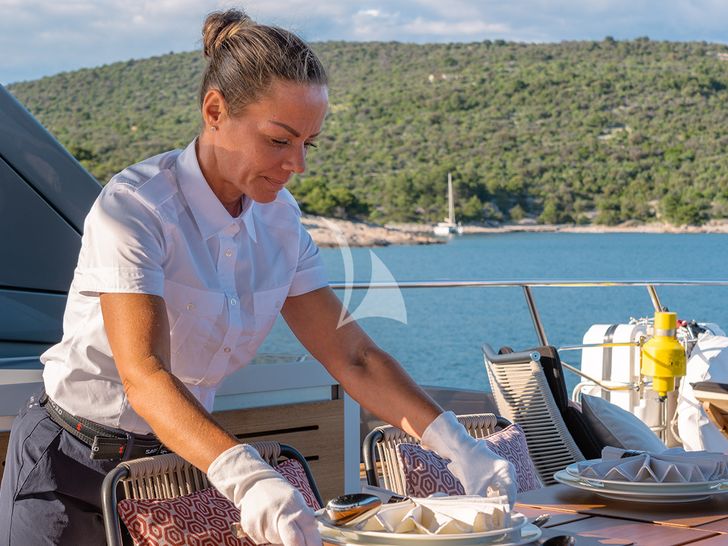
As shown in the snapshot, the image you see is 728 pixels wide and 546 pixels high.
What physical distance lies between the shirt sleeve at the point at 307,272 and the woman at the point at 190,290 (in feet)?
0.10

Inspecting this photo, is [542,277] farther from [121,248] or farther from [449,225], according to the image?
[121,248]

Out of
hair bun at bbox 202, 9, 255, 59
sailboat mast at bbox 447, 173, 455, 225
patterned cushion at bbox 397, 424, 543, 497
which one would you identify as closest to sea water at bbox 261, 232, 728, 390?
sailboat mast at bbox 447, 173, 455, 225

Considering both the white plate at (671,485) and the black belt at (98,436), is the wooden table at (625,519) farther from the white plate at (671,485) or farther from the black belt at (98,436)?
the black belt at (98,436)

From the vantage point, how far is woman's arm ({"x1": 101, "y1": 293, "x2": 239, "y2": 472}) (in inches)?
49.9

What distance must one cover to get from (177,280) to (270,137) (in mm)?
258

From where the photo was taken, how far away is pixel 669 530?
54.8 inches

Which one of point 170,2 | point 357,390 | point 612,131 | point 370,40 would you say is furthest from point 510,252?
point 357,390

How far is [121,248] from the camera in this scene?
140 cm

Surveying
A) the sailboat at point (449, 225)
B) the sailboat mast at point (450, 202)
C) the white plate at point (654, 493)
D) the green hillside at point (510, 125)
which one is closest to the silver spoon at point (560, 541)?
the white plate at point (654, 493)

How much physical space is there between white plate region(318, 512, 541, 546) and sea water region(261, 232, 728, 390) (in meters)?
17.5

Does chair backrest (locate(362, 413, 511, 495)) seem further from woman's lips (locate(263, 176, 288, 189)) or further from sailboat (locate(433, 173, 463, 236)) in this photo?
sailboat (locate(433, 173, 463, 236))

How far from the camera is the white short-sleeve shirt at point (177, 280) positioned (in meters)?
1.45

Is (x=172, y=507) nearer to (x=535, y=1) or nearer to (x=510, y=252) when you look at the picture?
(x=510, y=252)

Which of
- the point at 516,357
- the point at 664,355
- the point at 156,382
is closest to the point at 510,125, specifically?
the point at 664,355
